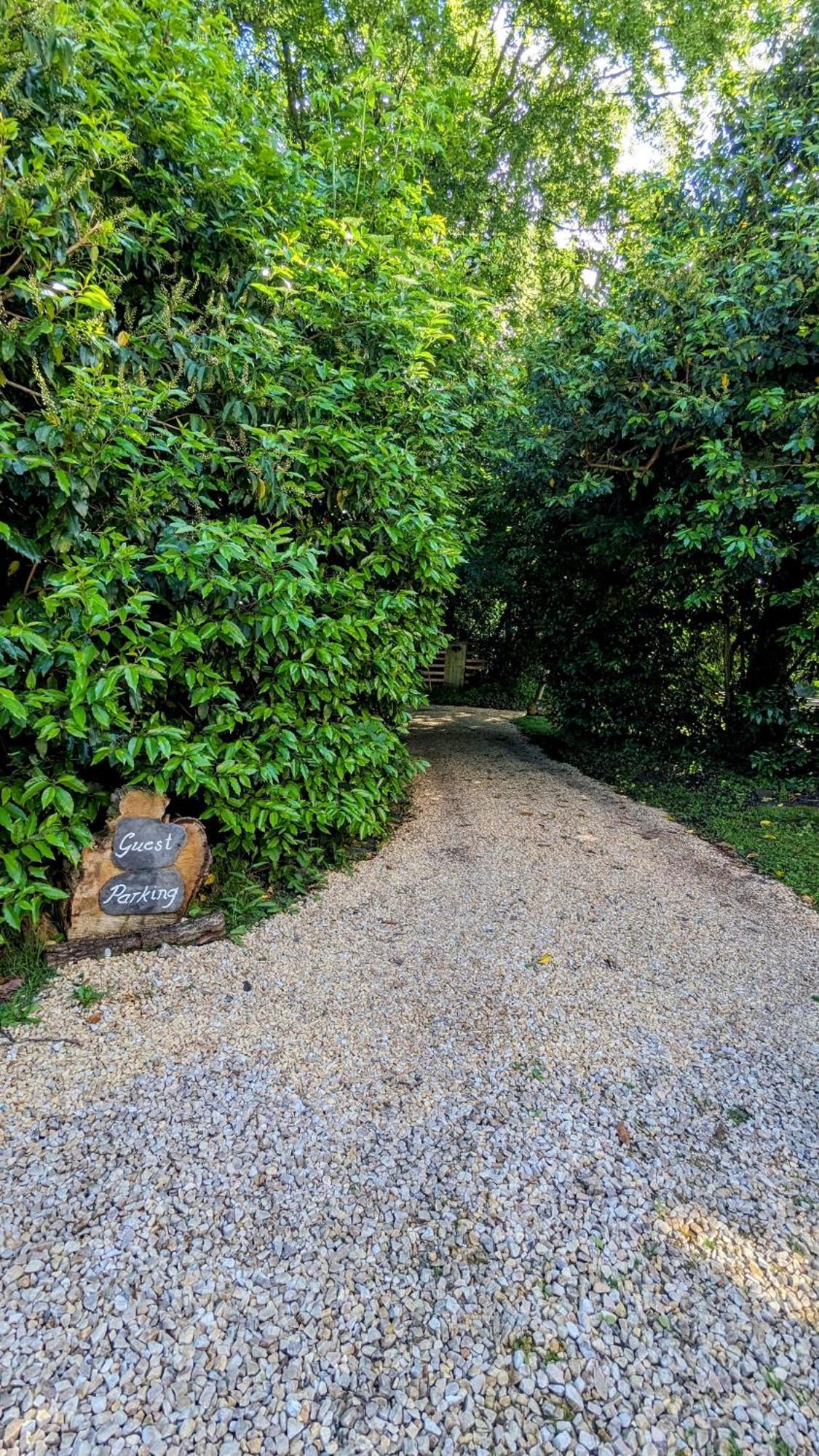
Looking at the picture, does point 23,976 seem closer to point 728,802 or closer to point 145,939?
point 145,939

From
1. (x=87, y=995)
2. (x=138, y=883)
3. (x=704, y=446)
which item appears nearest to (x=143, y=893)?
(x=138, y=883)

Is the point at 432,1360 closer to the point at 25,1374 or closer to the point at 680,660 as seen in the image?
the point at 25,1374

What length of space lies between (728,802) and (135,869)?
162 inches

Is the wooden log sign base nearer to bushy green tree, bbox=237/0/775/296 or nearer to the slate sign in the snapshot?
the slate sign

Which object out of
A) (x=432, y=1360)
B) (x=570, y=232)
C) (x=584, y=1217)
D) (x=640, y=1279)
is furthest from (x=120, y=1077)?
Result: (x=570, y=232)

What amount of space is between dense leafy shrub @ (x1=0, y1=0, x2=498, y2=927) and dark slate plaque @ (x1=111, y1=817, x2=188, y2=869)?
161 mm

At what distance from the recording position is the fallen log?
89.4 inches

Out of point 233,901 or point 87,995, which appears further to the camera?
point 233,901

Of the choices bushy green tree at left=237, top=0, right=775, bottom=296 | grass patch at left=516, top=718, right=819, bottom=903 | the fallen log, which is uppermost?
bushy green tree at left=237, top=0, right=775, bottom=296

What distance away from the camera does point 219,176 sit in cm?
235

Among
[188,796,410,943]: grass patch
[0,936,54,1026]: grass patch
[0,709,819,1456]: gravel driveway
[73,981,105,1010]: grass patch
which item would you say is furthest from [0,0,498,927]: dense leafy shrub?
[0,709,819,1456]: gravel driveway

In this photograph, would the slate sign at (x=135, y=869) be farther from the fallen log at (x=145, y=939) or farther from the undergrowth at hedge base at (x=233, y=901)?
the undergrowth at hedge base at (x=233, y=901)

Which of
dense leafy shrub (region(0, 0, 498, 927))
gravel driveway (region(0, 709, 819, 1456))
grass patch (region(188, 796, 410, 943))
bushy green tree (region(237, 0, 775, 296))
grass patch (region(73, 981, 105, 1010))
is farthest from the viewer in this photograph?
bushy green tree (region(237, 0, 775, 296))

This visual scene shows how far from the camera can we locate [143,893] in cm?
240
